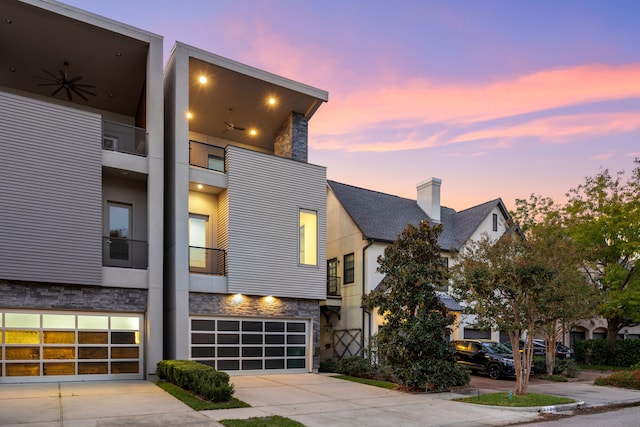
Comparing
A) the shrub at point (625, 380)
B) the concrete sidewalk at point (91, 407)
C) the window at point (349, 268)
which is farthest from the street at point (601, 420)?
the window at point (349, 268)

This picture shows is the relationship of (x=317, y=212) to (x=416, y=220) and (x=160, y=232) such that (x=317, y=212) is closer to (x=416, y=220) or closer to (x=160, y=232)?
(x=160, y=232)

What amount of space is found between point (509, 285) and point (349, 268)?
1120cm

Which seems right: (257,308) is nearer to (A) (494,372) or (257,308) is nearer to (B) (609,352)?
(A) (494,372)

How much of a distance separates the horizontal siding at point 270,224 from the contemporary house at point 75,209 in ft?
8.80

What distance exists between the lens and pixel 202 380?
11930mm

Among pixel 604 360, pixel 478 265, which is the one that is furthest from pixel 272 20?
pixel 604 360

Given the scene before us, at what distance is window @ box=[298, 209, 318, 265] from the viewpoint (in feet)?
64.8

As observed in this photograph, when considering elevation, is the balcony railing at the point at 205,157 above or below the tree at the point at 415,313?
above

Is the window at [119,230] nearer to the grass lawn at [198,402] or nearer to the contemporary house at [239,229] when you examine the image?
the contemporary house at [239,229]

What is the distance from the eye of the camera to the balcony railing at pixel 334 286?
24.6 meters

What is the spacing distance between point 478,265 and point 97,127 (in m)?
12.6

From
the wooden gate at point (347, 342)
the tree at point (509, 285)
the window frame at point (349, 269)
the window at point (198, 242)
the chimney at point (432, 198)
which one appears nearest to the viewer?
the tree at point (509, 285)

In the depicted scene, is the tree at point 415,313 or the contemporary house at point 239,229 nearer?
the tree at point 415,313

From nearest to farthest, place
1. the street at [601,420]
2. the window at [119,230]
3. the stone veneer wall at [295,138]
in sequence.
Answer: the street at [601,420] < the window at [119,230] < the stone veneer wall at [295,138]
